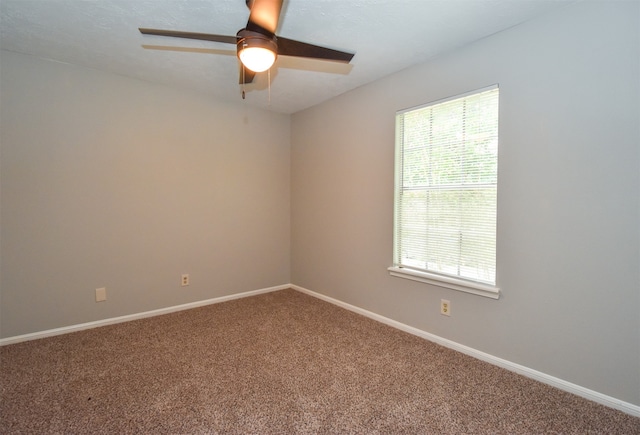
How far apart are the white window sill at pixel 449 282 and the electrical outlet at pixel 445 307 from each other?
0.14 m

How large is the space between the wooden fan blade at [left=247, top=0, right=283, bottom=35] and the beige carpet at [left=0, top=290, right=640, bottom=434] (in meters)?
2.14

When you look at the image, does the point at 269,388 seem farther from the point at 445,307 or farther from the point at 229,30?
the point at 229,30

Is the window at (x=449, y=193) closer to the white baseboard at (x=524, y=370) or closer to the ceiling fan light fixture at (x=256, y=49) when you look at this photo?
the white baseboard at (x=524, y=370)

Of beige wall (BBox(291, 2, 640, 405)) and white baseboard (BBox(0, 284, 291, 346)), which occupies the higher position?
beige wall (BBox(291, 2, 640, 405))

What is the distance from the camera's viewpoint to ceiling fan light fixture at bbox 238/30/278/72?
5.37ft

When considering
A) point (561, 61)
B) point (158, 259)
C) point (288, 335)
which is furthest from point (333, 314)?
point (561, 61)

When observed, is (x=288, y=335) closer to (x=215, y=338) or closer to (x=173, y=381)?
(x=215, y=338)

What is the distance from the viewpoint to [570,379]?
78.7 inches

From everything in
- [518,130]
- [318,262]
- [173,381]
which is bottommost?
[173,381]

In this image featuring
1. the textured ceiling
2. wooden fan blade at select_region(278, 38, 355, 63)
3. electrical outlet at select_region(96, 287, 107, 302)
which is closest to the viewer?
wooden fan blade at select_region(278, 38, 355, 63)

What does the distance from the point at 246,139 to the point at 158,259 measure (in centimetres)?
178

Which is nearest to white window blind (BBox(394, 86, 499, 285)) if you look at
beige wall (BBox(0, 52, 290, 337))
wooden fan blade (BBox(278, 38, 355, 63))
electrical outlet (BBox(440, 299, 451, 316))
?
electrical outlet (BBox(440, 299, 451, 316))

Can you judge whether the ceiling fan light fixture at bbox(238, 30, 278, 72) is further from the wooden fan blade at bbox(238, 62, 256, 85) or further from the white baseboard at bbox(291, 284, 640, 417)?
the white baseboard at bbox(291, 284, 640, 417)

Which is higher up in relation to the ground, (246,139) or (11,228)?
(246,139)
